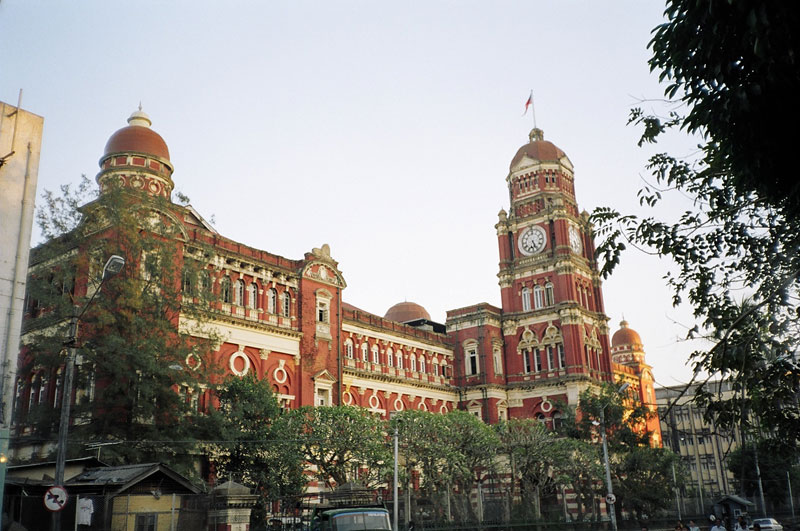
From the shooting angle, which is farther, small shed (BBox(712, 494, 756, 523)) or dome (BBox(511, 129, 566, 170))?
dome (BBox(511, 129, 566, 170))

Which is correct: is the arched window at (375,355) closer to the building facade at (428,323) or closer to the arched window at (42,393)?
the building facade at (428,323)

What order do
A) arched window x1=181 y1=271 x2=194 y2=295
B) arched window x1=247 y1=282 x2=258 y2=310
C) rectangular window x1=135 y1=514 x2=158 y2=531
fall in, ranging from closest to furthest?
rectangular window x1=135 y1=514 x2=158 y2=531
arched window x1=181 y1=271 x2=194 y2=295
arched window x1=247 y1=282 x2=258 y2=310

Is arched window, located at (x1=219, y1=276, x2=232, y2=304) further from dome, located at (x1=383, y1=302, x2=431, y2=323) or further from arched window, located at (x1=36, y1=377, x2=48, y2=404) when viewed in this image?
dome, located at (x1=383, y1=302, x2=431, y2=323)

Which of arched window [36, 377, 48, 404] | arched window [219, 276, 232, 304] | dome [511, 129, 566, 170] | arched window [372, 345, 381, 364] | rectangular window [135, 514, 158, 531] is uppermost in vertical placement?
dome [511, 129, 566, 170]

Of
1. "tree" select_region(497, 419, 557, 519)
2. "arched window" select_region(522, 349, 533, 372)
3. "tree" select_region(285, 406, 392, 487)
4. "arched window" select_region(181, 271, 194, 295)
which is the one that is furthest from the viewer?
"arched window" select_region(522, 349, 533, 372)

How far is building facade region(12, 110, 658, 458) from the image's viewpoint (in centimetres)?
3881

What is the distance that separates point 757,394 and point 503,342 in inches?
1829

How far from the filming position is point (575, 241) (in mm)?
57625

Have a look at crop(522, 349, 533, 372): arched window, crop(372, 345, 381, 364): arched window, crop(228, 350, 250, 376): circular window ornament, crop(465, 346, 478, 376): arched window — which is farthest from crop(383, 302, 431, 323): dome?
crop(228, 350, 250, 376): circular window ornament

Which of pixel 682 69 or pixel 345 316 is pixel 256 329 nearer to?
pixel 345 316

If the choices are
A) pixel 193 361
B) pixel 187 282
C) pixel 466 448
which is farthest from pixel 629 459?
pixel 187 282

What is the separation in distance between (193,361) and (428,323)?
1187 inches

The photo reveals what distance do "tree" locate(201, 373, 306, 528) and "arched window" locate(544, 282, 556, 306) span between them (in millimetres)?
27518

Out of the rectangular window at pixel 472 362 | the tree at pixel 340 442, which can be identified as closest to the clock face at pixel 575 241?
the rectangular window at pixel 472 362
